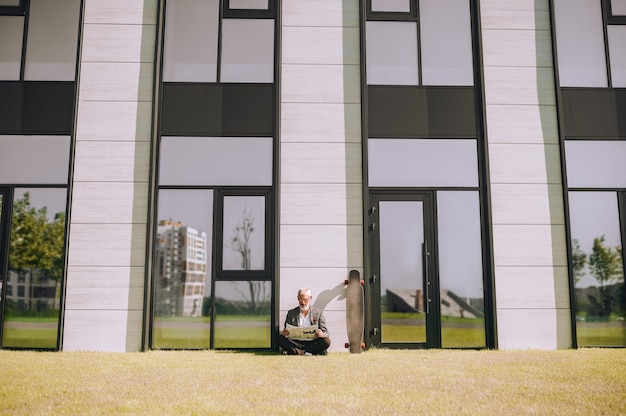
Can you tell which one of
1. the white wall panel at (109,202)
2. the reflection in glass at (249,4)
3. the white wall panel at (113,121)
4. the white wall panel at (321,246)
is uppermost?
the reflection in glass at (249,4)

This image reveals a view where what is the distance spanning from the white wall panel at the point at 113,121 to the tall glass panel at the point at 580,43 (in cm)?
696

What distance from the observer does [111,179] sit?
28.7ft

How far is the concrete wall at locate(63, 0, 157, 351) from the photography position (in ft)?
27.8

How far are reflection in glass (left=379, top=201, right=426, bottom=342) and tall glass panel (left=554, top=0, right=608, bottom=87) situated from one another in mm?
3510

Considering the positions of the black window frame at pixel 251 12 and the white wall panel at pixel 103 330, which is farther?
the black window frame at pixel 251 12

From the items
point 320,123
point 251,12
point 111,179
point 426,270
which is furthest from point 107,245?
point 426,270

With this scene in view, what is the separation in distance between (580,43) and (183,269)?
7616mm

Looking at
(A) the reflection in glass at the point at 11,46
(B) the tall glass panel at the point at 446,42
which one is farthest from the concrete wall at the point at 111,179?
(B) the tall glass panel at the point at 446,42

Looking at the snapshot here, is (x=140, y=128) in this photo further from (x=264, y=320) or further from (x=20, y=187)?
(x=264, y=320)

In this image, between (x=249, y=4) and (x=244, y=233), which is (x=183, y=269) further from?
(x=249, y=4)

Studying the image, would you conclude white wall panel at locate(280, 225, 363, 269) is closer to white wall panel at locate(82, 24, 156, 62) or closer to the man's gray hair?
the man's gray hair

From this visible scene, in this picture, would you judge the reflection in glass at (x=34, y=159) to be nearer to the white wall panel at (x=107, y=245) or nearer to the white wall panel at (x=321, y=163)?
the white wall panel at (x=107, y=245)

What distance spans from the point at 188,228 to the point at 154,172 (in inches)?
40.8

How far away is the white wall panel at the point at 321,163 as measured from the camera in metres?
8.85
